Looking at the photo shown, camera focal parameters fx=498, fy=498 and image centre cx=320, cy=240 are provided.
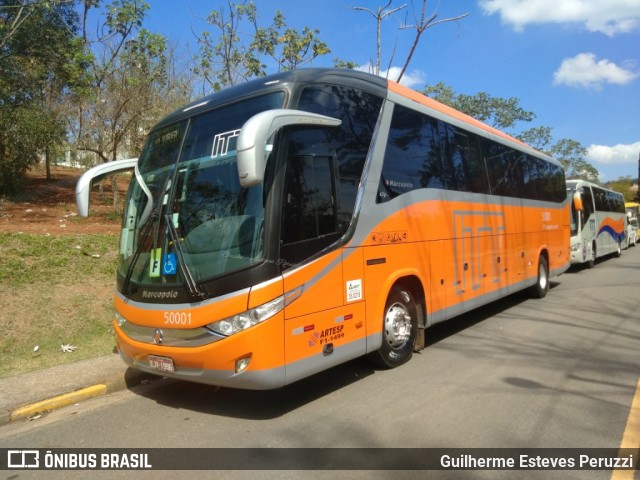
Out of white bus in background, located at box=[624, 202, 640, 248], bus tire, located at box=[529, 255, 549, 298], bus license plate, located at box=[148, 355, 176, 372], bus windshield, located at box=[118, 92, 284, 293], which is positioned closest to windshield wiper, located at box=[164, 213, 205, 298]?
bus windshield, located at box=[118, 92, 284, 293]

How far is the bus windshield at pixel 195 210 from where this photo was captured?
A: 4465 mm

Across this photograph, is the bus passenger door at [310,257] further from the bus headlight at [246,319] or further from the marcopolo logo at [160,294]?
the marcopolo logo at [160,294]

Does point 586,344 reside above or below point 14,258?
below

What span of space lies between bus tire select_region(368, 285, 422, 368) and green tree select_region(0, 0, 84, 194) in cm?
1468

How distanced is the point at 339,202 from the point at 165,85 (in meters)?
13.4

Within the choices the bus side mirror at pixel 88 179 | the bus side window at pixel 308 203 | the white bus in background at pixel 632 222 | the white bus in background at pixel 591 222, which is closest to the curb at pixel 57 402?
the bus side mirror at pixel 88 179

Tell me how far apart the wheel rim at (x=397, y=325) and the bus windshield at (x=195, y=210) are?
88.8 inches

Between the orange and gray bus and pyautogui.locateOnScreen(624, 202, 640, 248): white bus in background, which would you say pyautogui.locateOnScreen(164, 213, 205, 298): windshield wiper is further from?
pyautogui.locateOnScreen(624, 202, 640, 248): white bus in background

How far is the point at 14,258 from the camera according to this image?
8867 millimetres

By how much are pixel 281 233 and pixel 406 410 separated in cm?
207

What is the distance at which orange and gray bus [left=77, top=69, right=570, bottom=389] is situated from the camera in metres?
4.35

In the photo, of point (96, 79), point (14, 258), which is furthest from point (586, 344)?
point (96, 79)

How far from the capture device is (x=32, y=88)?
18484 millimetres

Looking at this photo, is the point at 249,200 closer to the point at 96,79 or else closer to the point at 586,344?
the point at 586,344
